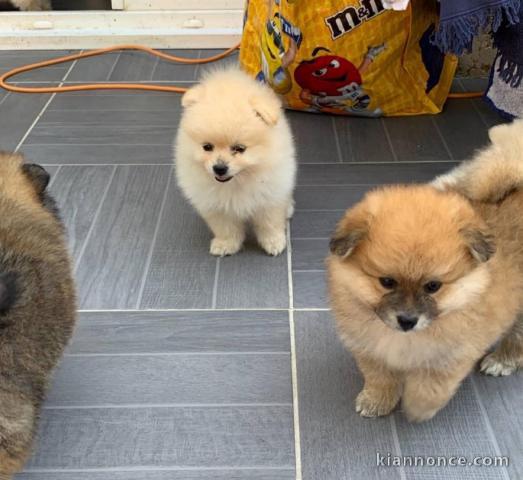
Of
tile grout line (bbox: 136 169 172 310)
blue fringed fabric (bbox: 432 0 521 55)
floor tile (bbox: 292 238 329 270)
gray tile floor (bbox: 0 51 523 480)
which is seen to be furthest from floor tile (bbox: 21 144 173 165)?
blue fringed fabric (bbox: 432 0 521 55)

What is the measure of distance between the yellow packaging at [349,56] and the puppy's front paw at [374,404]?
5.66ft

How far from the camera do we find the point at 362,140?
278 cm

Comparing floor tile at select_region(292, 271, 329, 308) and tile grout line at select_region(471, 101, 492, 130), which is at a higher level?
floor tile at select_region(292, 271, 329, 308)

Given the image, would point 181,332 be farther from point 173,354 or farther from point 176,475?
point 176,475

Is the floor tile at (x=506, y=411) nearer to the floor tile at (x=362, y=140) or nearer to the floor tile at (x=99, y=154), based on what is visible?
the floor tile at (x=362, y=140)

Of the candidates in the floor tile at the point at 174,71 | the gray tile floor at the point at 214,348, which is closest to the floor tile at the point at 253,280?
the gray tile floor at the point at 214,348

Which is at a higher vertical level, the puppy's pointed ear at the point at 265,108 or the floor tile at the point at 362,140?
the puppy's pointed ear at the point at 265,108

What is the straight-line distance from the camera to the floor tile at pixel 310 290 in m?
1.86

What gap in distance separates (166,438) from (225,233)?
80cm

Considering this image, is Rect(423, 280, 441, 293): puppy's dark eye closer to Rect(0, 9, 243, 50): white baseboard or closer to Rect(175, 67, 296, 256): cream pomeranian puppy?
Rect(175, 67, 296, 256): cream pomeranian puppy

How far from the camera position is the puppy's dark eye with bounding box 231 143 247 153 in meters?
1.90

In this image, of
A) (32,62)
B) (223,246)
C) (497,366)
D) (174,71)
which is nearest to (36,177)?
(223,246)

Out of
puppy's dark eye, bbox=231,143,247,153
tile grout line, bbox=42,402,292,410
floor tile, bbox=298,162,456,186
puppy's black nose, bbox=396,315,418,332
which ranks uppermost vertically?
puppy's black nose, bbox=396,315,418,332

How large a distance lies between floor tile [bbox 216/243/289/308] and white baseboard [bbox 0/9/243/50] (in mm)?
2153
